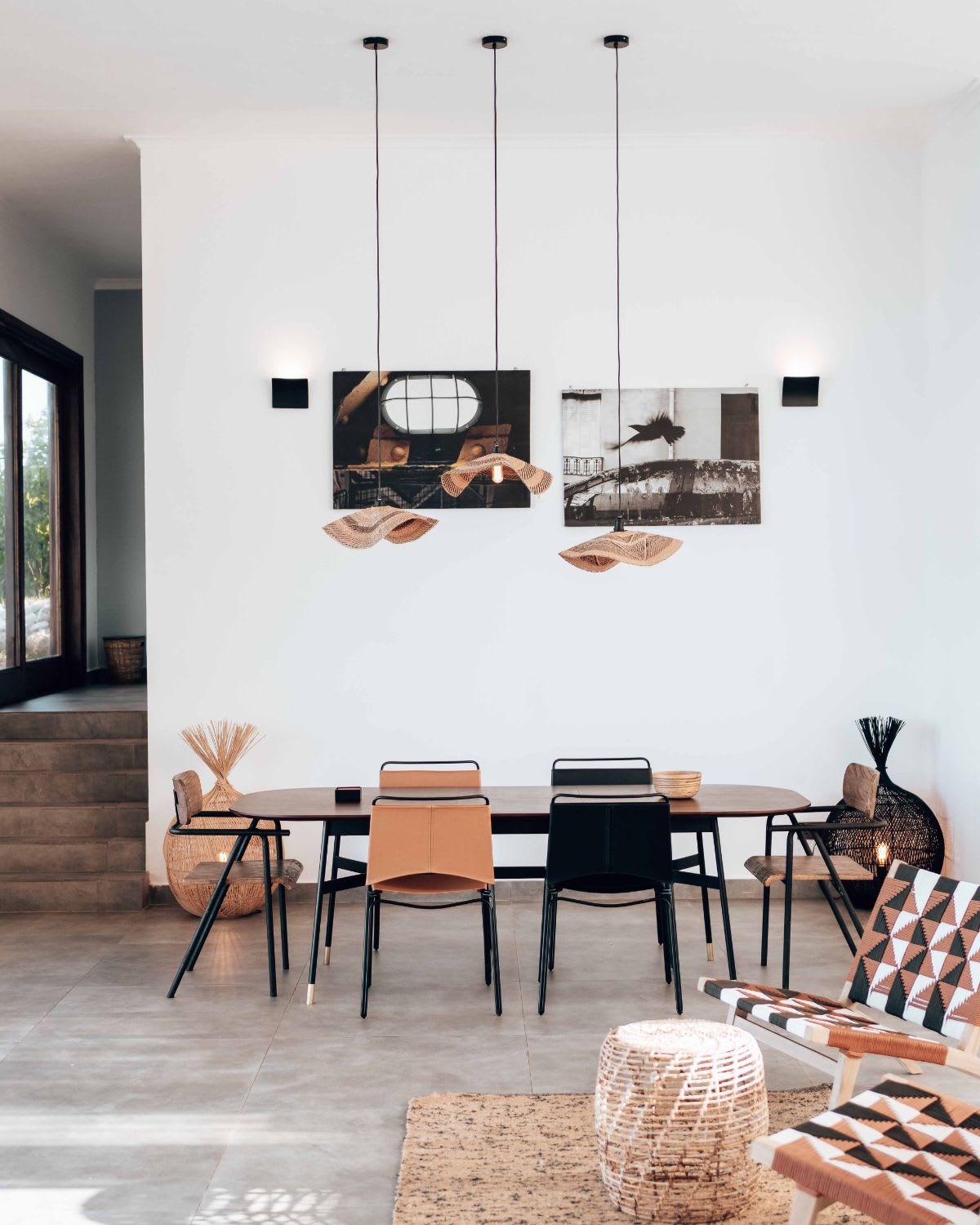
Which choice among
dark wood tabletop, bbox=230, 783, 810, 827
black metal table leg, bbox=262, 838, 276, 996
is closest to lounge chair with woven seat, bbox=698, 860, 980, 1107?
dark wood tabletop, bbox=230, 783, 810, 827

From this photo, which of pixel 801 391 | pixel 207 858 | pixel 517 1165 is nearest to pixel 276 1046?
pixel 517 1165

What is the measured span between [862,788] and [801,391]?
2.28 meters

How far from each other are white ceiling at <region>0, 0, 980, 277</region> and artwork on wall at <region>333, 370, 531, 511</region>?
1314mm

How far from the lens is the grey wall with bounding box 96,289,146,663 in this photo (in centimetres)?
930

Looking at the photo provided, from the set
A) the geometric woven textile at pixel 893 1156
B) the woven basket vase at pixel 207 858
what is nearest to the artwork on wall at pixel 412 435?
the woven basket vase at pixel 207 858

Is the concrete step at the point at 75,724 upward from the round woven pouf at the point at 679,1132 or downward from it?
upward

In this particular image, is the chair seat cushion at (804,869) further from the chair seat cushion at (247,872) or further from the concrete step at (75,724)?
the concrete step at (75,724)

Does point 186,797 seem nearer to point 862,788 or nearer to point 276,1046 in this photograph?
point 276,1046

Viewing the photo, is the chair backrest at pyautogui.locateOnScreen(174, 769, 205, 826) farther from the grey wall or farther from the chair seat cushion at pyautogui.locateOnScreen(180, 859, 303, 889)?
the grey wall

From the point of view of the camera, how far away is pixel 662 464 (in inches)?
245

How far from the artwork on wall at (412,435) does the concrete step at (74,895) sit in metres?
2.28

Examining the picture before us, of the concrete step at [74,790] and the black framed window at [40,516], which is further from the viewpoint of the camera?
the black framed window at [40,516]

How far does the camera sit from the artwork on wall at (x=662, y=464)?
20.4 feet

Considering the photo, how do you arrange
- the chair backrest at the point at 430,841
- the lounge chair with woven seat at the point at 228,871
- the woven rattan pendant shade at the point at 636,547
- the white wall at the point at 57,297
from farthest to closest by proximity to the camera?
the white wall at the point at 57,297 < the lounge chair with woven seat at the point at 228,871 < the chair backrest at the point at 430,841 < the woven rattan pendant shade at the point at 636,547
